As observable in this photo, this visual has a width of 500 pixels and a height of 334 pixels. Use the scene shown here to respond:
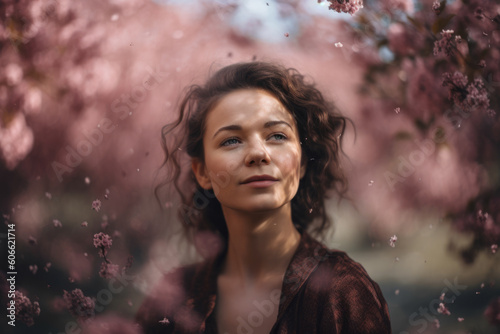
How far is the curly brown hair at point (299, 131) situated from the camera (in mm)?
1893

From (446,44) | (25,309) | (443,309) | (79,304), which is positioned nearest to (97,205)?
(79,304)

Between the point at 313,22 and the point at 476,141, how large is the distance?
0.78 meters

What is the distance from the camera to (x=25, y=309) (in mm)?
2037

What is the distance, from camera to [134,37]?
196 cm

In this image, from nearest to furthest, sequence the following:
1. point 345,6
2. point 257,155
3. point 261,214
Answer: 1. point 257,155
2. point 261,214
3. point 345,6

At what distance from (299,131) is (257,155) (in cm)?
22

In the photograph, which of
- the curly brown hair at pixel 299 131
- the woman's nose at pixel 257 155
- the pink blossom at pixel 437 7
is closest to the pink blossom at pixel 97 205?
the curly brown hair at pixel 299 131

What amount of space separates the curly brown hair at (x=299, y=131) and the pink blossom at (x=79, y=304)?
17.3 inches

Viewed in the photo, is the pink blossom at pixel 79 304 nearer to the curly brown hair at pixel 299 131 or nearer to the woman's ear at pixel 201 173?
the curly brown hair at pixel 299 131

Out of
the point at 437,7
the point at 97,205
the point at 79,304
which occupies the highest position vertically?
the point at 437,7

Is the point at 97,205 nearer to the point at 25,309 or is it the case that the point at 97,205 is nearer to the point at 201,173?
the point at 201,173

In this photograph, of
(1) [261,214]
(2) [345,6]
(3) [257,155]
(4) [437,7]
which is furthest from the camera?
(4) [437,7]

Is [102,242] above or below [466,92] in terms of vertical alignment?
below

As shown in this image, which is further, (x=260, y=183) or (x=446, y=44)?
(x=446, y=44)
